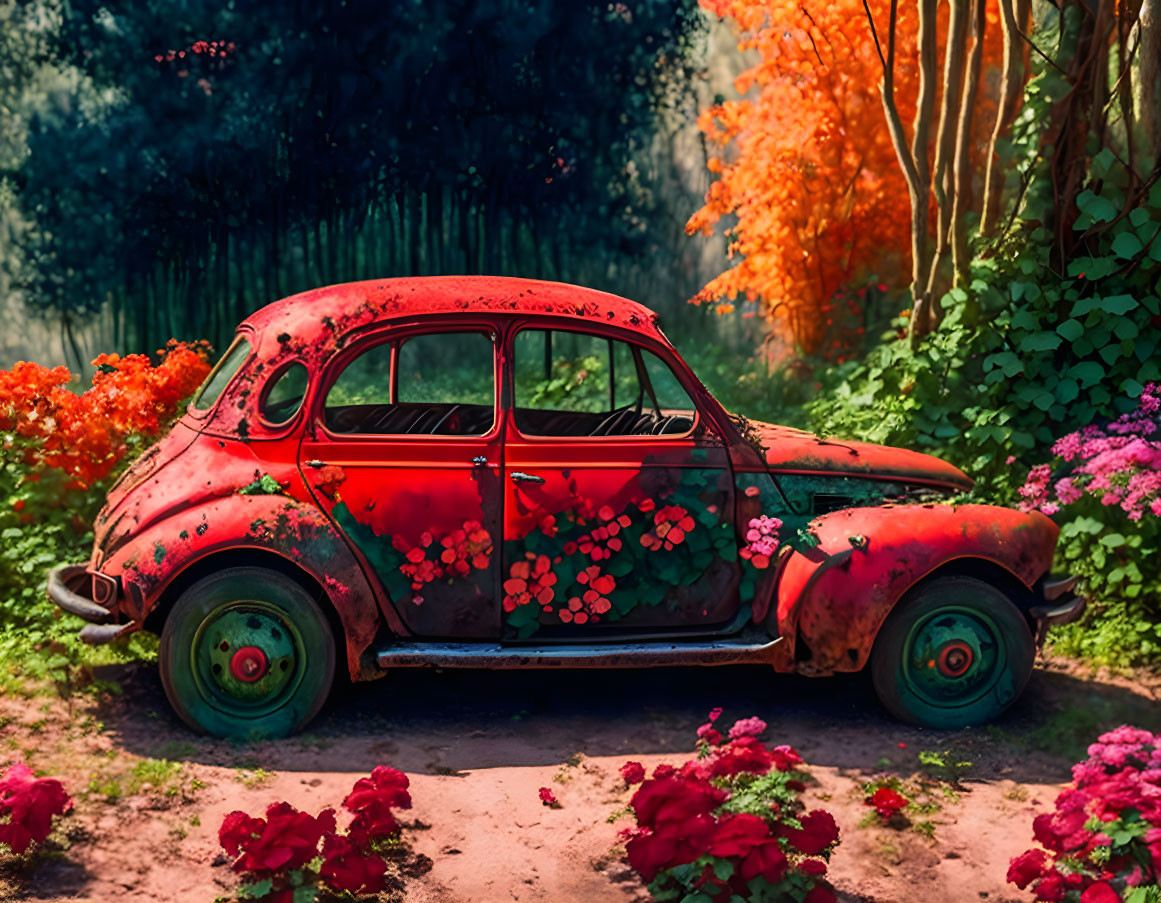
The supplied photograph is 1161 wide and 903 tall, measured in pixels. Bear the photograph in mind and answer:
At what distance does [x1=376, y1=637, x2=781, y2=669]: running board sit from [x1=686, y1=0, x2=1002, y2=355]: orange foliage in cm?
669

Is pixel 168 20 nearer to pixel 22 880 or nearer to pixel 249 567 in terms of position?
pixel 249 567

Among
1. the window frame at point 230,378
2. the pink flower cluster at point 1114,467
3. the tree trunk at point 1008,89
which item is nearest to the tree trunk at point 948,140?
the tree trunk at point 1008,89

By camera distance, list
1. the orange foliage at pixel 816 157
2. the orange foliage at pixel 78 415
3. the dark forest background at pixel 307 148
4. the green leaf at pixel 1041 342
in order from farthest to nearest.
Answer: the dark forest background at pixel 307 148 < the orange foliage at pixel 816 157 < the green leaf at pixel 1041 342 < the orange foliage at pixel 78 415

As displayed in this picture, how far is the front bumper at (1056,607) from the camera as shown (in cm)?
496

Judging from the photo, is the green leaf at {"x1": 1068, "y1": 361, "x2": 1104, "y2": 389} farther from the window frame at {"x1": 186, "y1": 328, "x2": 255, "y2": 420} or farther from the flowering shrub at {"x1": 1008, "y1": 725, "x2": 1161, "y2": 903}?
the window frame at {"x1": 186, "y1": 328, "x2": 255, "y2": 420}

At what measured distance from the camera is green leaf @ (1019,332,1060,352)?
6.63 m

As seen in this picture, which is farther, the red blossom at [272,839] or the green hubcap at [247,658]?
the green hubcap at [247,658]

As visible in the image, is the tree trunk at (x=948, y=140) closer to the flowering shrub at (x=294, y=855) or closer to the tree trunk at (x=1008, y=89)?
the tree trunk at (x=1008, y=89)

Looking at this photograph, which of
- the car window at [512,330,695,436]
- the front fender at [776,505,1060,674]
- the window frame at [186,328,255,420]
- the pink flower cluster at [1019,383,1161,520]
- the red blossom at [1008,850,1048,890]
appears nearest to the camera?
the red blossom at [1008,850,1048,890]

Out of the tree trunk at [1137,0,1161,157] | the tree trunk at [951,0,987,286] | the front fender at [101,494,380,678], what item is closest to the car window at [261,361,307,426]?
the front fender at [101,494,380,678]

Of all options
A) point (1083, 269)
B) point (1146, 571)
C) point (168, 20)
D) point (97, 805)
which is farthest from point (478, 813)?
point (168, 20)

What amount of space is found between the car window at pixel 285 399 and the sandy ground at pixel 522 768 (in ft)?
4.38

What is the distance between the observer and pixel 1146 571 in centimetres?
598

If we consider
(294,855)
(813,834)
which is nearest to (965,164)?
(813,834)
